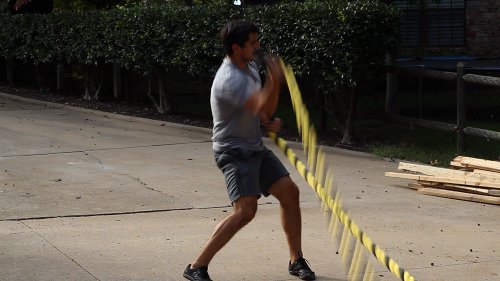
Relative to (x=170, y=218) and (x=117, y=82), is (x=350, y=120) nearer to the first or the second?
(x=170, y=218)

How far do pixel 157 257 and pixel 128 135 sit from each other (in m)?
6.83

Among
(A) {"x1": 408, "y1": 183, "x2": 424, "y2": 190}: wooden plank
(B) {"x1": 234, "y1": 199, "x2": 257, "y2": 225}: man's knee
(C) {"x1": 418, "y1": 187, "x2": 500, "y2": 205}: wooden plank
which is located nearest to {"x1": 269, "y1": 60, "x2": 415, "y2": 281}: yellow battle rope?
(B) {"x1": 234, "y1": 199, "x2": 257, "y2": 225}: man's knee

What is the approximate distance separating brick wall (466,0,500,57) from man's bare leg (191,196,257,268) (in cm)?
1710

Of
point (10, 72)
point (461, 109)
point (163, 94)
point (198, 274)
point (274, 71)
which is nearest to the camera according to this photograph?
point (274, 71)

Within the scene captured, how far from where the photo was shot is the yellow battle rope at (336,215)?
6.42 meters

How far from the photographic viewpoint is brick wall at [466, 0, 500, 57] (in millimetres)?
22656

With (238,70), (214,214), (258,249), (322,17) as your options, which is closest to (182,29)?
(322,17)

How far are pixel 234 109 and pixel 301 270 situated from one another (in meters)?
1.27

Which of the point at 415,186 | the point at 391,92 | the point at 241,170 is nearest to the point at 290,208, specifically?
the point at 241,170

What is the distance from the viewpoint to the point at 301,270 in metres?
6.96

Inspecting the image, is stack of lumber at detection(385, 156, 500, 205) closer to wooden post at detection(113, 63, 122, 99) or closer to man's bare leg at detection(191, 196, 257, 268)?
man's bare leg at detection(191, 196, 257, 268)

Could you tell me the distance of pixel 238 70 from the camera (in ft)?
21.5

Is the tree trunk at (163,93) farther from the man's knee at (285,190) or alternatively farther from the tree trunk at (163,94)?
the man's knee at (285,190)

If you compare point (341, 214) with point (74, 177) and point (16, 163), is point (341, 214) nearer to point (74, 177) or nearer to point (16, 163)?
point (74, 177)
